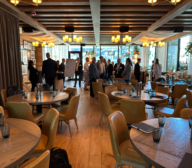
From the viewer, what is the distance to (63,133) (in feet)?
11.9

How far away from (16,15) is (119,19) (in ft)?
12.0

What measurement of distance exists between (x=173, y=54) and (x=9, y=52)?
34.0 feet

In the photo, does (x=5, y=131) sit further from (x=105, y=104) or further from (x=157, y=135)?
(x=105, y=104)

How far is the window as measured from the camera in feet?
37.0

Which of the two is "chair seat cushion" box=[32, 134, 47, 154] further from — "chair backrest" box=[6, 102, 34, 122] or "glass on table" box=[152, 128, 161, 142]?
"glass on table" box=[152, 128, 161, 142]

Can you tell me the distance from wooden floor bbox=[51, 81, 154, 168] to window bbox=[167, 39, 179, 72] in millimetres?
8852

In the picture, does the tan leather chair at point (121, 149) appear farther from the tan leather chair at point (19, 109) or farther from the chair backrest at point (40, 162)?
the tan leather chair at point (19, 109)

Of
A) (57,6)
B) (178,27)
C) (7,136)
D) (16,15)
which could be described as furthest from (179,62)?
(7,136)

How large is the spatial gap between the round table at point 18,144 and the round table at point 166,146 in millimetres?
919

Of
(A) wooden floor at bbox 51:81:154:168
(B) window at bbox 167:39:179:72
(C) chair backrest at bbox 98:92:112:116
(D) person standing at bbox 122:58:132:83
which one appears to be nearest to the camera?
(A) wooden floor at bbox 51:81:154:168

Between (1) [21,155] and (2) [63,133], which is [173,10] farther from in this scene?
(1) [21,155]

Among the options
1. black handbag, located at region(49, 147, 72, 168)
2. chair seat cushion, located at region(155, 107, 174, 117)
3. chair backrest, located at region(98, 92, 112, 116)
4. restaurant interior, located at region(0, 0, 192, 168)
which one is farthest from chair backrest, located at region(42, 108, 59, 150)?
chair seat cushion, located at region(155, 107, 174, 117)

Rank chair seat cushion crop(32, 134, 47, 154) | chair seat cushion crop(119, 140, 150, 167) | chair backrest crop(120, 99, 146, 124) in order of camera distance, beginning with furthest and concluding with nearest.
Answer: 1. chair backrest crop(120, 99, 146, 124)
2. chair seat cushion crop(32, 134, 47, 154)
3. chair seat cushion crop(119, 140, 150, 167)

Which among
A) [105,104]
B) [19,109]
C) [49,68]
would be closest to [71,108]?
[105,104]
